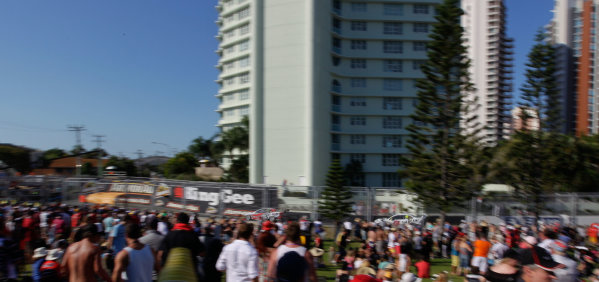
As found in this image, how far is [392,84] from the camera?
156 ft

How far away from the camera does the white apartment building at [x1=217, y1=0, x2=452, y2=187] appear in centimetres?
4294

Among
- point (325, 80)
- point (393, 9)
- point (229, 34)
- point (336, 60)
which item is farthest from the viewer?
point (229, 34)

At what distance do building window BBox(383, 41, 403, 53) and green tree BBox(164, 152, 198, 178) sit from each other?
110 ft

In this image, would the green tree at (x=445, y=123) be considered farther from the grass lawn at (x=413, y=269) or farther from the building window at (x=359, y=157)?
the building window at (x=359, y=157)

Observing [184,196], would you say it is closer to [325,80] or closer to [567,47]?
[325,80]

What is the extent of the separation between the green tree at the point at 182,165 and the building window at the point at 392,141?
2985 cm

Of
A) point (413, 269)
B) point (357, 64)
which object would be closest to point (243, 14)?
point (357, 64)

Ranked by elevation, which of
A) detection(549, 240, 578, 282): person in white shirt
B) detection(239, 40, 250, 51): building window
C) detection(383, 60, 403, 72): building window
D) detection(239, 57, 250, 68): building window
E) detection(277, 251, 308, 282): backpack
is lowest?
detection(549, 240, 578, 282): person in white shirt

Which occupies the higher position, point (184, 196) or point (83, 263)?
point (83, 263)

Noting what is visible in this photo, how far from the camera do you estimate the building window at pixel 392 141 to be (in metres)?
47.2

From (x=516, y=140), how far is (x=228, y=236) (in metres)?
21.9

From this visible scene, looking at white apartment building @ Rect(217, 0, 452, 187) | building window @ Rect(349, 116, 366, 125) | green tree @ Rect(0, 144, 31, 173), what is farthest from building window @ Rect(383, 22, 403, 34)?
green tree @ Rect(0, 144, 31, 173)

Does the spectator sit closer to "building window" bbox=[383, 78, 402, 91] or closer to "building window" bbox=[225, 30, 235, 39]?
"building window" bbox=[383, 78, 402, 91]

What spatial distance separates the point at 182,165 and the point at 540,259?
5932 cm
